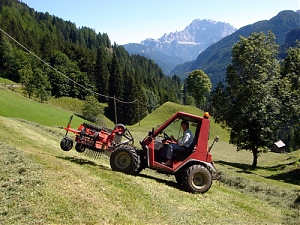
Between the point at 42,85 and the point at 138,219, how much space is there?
8999cm

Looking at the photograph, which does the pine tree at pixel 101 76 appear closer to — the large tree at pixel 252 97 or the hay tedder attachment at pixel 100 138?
the large tree at pixel 252 97

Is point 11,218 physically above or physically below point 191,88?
below

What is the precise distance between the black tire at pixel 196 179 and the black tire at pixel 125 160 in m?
2.01

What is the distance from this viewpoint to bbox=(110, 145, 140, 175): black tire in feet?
40.8

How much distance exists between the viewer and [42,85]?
91.8 metres

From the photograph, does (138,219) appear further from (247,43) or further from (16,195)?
(247,43)

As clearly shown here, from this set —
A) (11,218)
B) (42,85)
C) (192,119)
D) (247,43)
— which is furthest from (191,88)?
(11,218)

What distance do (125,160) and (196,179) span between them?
9.94ft

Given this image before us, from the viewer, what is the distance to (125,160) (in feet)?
41.5

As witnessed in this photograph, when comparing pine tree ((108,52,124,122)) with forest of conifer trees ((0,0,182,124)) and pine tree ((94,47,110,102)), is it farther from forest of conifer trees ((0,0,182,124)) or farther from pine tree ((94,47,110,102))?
pine tree ((94,47,110,102))

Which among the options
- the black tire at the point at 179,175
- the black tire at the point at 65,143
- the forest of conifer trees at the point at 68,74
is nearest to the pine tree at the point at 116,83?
the forest of conifer trees at the point at 68,74

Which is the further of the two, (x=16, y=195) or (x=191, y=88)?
(x=191, y=88)

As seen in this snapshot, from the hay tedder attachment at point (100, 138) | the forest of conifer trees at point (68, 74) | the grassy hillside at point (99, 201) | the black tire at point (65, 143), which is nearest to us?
the grassy hillside at point (99, 201)

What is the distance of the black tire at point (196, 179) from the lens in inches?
484
